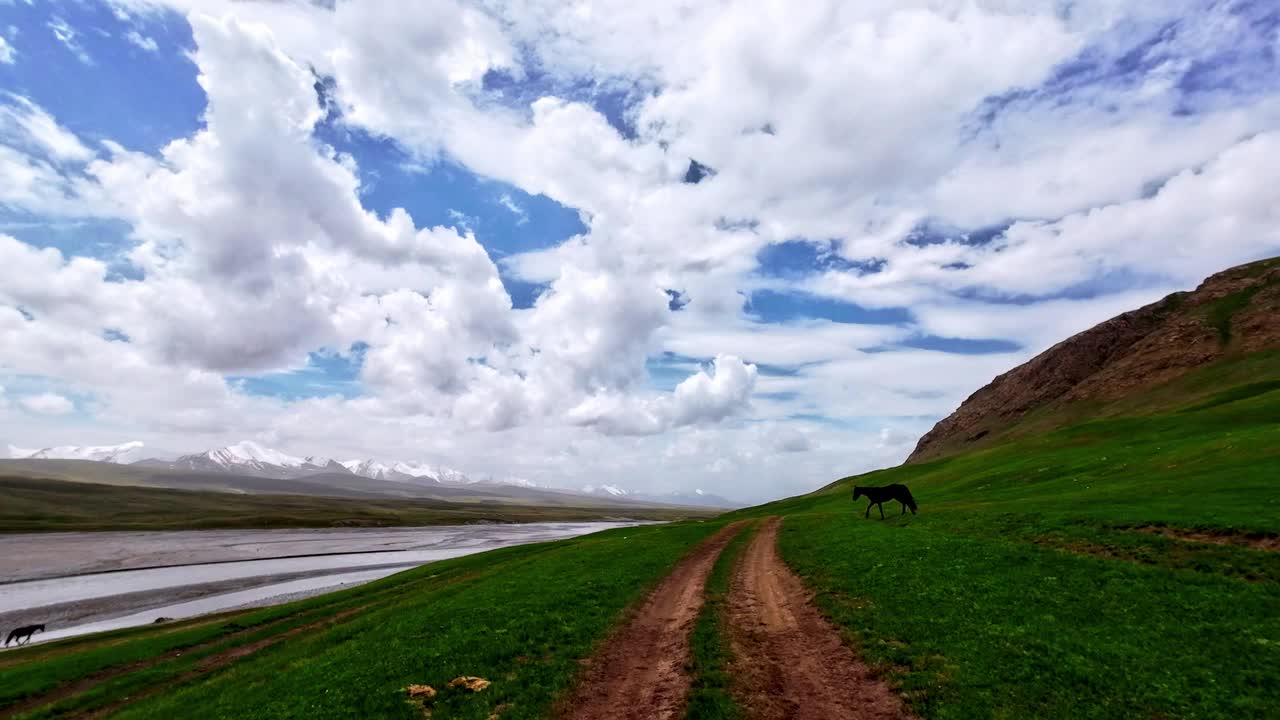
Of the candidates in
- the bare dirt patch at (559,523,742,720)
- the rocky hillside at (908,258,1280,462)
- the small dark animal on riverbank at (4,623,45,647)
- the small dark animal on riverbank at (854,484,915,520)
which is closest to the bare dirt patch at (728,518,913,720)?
the bare dirt patch at (559,523,742,720)

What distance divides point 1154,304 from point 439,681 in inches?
8486

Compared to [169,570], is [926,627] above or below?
above

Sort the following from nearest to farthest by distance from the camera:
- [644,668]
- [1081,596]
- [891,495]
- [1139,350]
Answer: [644,668]
[1081,596]
[891,495]
[1139,350]

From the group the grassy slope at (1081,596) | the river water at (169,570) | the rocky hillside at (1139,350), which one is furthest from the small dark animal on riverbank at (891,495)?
the rocky hillside at (1139,350)

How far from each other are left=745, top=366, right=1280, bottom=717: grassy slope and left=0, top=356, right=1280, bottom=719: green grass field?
89 mm

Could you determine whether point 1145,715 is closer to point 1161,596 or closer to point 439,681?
point 1161,596

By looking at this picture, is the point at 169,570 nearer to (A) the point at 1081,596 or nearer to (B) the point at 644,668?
(B) the point at 644,668

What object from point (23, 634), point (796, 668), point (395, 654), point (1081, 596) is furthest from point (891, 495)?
point (23, 634)

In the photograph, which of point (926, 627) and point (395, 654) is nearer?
point (926, 627)

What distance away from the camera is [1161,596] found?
19.1m

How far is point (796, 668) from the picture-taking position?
56.4 ft

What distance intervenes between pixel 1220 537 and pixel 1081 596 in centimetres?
981

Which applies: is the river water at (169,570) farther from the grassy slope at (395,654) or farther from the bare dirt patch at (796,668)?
the bare dirt patch at (796,668)

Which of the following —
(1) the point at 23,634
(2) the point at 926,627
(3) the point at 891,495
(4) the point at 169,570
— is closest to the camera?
(2) the point at 926,627
